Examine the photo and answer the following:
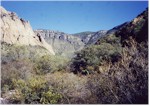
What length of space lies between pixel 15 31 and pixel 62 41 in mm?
44667

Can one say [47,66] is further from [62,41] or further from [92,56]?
[62,41]

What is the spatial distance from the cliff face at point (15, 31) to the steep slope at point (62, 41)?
2978cm

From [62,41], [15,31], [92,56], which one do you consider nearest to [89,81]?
[92,56]

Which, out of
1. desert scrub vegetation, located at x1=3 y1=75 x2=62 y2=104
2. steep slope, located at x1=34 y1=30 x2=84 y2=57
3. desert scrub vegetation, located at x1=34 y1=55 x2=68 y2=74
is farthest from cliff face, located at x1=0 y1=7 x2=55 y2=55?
desert scrub vegetation, located at x1=3 y1=75 x2=62 y2=104

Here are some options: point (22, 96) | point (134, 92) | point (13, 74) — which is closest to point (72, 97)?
point (22, 96)

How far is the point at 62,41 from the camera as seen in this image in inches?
3750

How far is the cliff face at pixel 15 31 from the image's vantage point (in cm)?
4682

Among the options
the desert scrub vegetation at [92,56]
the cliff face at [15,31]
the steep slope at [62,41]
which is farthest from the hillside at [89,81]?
the steep slope at [62,41]

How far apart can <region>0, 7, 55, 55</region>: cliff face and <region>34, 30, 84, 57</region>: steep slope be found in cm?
2978

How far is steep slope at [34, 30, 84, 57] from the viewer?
89000mm

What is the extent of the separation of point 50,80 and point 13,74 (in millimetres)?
3964

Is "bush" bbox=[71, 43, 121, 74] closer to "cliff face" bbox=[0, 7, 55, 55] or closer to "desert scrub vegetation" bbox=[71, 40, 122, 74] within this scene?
"desert scrub vegetation" bbox=[71, 40, 122, 74]

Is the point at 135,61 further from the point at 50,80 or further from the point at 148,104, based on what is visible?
the point at 50,80

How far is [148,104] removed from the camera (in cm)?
622
